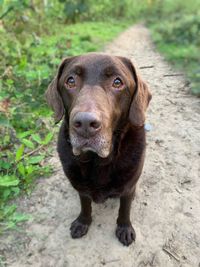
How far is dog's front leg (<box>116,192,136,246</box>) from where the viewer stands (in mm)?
2537

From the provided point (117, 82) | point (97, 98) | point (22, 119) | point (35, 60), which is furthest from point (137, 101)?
point (35, 60)

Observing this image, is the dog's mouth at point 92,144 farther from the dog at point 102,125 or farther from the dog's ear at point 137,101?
the dog's ear at point 137,101

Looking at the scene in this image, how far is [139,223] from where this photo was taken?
109 inches

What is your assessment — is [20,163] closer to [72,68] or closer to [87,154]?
[87,154]

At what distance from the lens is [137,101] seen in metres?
2.21

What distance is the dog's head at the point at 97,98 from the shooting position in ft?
6.12

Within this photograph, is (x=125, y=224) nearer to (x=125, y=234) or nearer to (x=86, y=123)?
(x=125, y=234)

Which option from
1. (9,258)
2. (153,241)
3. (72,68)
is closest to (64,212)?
(9,258)

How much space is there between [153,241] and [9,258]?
3.70 feet

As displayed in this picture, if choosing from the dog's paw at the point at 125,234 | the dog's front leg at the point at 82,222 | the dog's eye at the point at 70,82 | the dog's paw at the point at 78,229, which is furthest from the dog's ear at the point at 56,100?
the dog's paw at the point at 125,234

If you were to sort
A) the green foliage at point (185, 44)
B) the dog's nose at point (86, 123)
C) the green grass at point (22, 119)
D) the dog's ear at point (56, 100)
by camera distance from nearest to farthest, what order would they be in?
the dog's nose at point (86, 123) → the dog's ear at point (56, 100) → the green grass at point (22, 119) → the green foliage at point (185, 44)

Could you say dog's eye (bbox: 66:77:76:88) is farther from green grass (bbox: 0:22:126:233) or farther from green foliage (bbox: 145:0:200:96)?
green foliage (bbox: 145:0:200:96)

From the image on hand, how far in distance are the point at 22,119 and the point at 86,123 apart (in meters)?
2.18

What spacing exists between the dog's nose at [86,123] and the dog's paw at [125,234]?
1.07 metres
